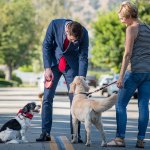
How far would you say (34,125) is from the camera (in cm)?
1752

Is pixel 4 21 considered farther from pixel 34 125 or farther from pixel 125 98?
pixel 125 98

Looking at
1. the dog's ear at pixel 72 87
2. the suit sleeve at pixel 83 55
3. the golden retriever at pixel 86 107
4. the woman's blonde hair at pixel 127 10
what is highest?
the woman's blonde hair at pixel 127 10

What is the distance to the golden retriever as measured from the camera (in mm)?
11391

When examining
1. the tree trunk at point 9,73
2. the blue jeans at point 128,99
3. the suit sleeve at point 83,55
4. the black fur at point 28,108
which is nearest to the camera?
the blue jeans at point 128,99

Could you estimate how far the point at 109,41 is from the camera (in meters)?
79.8

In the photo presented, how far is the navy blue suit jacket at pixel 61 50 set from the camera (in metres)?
12.4

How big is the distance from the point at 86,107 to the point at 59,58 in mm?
1267

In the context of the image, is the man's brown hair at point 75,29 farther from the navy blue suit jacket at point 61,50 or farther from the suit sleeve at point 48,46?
the suit sleeve at point 48,46

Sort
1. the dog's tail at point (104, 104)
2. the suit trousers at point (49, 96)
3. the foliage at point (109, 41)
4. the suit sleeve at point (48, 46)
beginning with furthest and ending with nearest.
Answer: the foliage at point (109, 41) → the suit trousers at point (49, 96) → the suit sleeve at point (48, 46) → the dog's tail at point (104, 104)

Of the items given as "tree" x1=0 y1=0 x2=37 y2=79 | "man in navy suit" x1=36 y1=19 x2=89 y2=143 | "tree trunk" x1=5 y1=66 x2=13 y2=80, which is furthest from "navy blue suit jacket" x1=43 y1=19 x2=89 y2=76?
"tree trunk" x1=5 y1=66 x2=13 y2=80

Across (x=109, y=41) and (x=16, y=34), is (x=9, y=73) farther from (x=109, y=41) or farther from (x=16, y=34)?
(x=109, y=41)

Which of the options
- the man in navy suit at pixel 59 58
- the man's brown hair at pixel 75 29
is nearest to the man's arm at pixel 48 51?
the man in navy suit at pixel 59 58

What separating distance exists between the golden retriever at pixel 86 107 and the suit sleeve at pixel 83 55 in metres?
0.28

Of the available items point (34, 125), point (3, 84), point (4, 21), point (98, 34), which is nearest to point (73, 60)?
point (34, 125)
